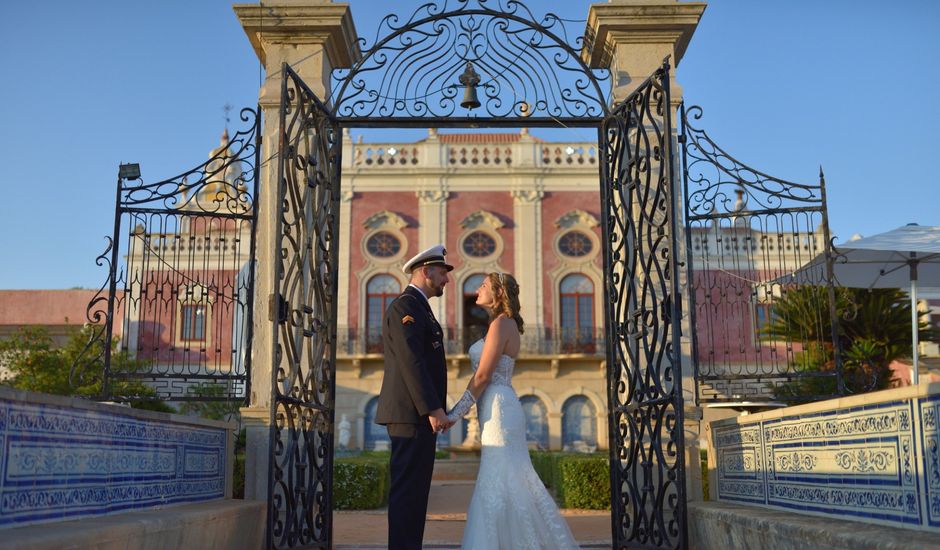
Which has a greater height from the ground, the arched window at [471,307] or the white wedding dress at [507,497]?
the arched window at [471,307]

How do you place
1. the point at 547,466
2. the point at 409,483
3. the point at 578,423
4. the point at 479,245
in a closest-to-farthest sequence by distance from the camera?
the point at 409,483, the point at 547,466, the point at 578,423, the point at 479,245

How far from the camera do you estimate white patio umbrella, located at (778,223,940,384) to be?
7.18 metres

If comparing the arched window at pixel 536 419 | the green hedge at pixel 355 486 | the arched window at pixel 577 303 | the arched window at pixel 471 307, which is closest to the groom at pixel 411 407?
the green hedge at pixel 355 486

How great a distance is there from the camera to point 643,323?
510cm

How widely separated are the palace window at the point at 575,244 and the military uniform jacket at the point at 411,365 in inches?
813

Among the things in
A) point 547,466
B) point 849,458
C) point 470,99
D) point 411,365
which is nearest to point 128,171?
point 470,99

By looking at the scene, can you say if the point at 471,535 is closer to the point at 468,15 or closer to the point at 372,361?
the point at 468,15

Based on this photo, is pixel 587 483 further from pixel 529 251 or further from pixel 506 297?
pixel 529 251

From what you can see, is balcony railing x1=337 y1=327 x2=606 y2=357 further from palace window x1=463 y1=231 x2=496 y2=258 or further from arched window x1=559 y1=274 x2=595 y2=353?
palace window x1=463 y1=231 x2=496 y2=258

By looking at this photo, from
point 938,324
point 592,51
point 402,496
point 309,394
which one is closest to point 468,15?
point 592,51

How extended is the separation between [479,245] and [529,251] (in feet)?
4.53

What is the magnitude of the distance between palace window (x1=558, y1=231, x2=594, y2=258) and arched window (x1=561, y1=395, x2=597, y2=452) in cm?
385

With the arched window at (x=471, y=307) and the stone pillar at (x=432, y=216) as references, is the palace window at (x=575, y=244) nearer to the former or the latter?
the arched window at (x=471, y=307)

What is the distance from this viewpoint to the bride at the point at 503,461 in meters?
4.36
